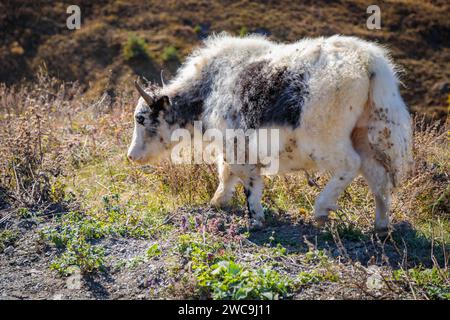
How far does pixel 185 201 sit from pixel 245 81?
1.73 metres

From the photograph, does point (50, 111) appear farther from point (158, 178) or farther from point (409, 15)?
point (409, 15)

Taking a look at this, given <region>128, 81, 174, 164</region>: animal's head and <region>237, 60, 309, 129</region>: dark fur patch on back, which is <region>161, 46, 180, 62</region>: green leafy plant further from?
<region>237, 60, 309, 129</region>: dark fur patch on back

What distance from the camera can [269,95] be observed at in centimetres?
578

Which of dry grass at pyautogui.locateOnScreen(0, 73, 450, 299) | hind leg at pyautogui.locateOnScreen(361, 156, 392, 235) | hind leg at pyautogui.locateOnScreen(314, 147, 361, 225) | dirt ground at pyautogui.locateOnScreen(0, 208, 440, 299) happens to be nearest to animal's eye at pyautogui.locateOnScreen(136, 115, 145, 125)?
dry grass at pyautogui.locateOnScreen(0, 73, 450, 299)

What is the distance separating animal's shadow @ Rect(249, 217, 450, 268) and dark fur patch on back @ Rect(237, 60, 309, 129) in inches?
42.6

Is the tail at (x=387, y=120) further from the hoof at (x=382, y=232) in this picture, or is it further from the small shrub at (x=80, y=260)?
the small shrub at (x=80, y=260)

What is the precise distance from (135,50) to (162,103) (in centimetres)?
2017

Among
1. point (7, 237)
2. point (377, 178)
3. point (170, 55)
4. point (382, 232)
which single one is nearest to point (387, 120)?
point (377, 178)

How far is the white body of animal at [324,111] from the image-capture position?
214 inches

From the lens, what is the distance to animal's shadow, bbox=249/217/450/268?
202 inches

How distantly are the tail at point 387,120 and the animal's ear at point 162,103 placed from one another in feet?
7.78

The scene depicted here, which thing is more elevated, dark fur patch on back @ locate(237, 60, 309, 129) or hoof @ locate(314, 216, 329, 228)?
dark fur patch on back @ locate(237, 60, 309, 129)

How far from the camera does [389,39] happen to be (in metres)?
28.6

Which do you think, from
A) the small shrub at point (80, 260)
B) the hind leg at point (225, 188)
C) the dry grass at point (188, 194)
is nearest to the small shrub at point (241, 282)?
the dry grass at point (188, 194)
